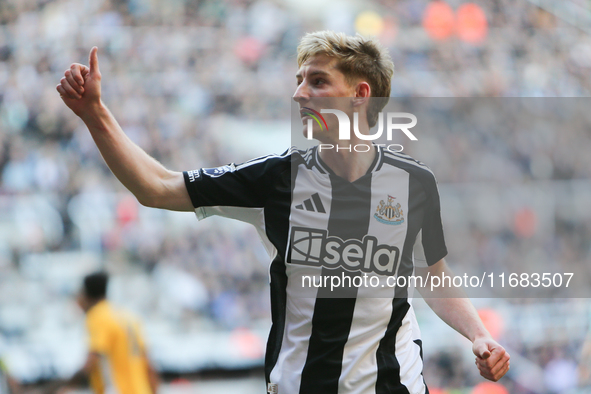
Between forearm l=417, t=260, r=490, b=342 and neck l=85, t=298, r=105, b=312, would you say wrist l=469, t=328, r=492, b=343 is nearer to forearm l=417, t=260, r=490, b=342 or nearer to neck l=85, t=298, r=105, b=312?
forearm l=417, t=260, r=490, b=342

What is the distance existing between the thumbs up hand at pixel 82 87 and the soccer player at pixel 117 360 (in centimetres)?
275

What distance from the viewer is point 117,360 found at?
4.48m

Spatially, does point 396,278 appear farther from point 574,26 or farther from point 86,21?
point 574,26

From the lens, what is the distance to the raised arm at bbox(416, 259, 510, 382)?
2182 millimetres

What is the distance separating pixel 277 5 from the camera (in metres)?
12.7

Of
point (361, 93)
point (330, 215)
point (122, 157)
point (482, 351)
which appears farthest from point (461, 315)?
point (122, 157)

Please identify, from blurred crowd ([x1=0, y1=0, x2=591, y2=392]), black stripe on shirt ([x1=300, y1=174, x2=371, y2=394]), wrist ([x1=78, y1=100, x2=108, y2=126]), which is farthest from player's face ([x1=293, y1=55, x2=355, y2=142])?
blurred crowd ([x1=0, y1=0, x2=591, y2=392])

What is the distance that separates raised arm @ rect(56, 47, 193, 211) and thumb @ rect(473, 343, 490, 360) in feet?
4.13

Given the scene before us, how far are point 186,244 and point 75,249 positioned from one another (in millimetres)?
1614

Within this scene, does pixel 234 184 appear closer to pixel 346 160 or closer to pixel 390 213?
pixel 346 160

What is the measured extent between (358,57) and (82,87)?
109 centimetres

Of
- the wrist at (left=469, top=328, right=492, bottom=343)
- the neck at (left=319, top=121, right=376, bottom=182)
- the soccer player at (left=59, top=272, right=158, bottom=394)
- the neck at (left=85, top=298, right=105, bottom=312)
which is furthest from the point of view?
the neck at (left=85, top=298, right=105, bottom=312)

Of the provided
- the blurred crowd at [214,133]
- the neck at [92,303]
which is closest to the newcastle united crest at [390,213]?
the neck at [92,303]

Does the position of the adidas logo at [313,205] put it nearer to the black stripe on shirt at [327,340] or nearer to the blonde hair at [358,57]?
the black stripe on shirt at [327,340]
